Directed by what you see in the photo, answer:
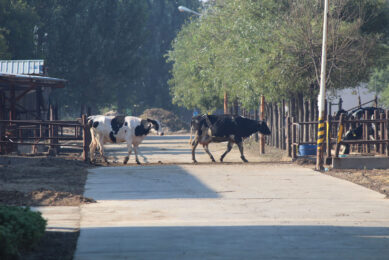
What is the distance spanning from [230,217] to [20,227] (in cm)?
→ 449

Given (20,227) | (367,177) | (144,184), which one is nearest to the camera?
(20,227)

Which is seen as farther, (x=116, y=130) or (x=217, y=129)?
(x=217, y=129)

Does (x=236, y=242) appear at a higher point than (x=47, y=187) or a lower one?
lower

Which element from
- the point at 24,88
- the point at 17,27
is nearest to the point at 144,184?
the point at 24,88

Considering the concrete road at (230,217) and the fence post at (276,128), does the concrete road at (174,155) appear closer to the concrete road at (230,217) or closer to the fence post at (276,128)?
the fence post at (276,128)

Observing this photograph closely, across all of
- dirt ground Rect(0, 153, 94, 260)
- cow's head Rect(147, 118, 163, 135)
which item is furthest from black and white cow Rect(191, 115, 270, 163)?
dirt ground Rect(0, 153, 94, 260)

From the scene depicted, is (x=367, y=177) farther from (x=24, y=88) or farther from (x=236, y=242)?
(x=24, y=88)

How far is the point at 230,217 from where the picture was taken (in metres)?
11.9

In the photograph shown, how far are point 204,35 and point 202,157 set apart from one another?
45.6 feet

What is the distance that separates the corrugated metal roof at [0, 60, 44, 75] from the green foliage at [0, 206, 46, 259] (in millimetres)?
24886

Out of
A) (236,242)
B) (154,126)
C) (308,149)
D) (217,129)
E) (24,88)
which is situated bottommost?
(236,242)

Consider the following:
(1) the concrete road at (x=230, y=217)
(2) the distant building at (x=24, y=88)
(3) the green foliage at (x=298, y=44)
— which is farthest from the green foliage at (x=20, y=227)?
(3) the green foliage at (x=298, y=44)

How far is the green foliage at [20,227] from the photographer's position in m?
8.02

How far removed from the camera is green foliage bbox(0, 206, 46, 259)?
8023 mm
